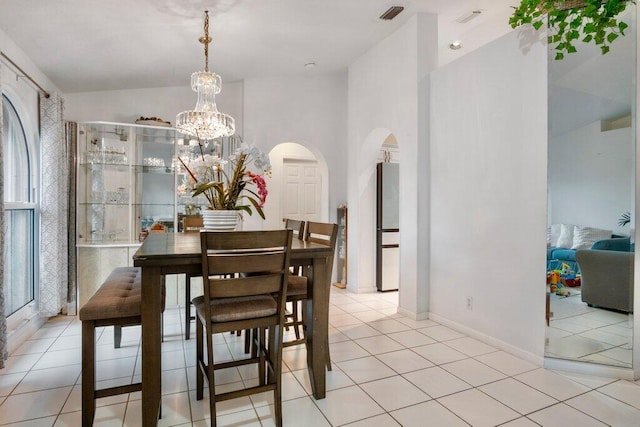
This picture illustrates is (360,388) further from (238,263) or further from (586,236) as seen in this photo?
(586,236)

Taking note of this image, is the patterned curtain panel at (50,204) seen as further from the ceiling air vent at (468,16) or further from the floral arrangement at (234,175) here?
the ceiling air vent at (468,16)

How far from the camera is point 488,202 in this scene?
3.08 m

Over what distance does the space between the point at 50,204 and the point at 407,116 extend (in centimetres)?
365

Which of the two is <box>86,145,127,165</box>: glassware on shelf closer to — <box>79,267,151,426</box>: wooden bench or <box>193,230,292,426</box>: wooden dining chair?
<box>79,267,151,426</box>: wooden bench

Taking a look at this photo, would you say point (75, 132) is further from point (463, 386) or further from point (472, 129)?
Answer: point (463, 386)

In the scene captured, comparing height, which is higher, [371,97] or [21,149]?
[371,97]

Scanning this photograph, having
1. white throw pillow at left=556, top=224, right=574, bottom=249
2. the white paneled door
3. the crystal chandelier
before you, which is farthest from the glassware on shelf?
white throw pillow at left=556, top=224, right=574, bottom=249

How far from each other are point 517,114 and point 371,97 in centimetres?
197

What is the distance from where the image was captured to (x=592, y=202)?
8.38 feet

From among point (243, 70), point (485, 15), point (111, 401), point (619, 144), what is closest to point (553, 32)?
point (619, 144)

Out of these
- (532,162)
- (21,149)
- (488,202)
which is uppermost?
(21,149)

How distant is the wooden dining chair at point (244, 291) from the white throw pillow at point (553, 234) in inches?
76.6

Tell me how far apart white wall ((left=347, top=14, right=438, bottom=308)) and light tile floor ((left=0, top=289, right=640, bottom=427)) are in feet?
2.39

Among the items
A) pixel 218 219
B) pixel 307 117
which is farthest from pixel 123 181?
pixel 307 117
